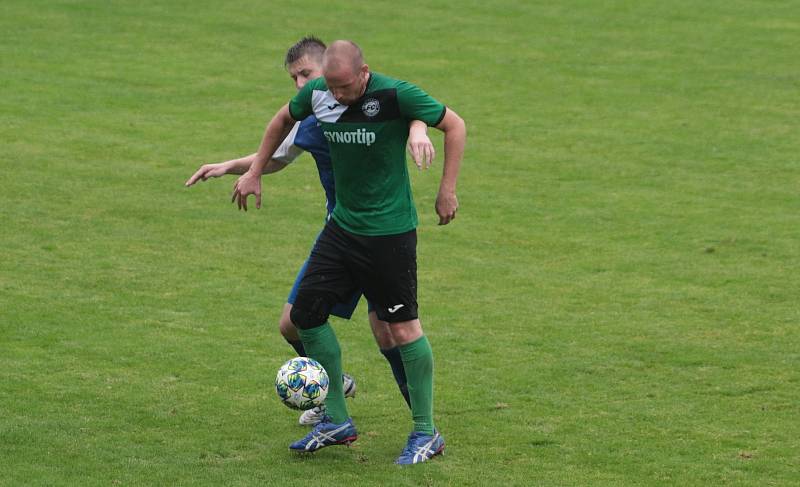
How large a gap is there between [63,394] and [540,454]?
323 cm

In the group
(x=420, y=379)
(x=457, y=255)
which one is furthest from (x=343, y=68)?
(x=457, y=255)

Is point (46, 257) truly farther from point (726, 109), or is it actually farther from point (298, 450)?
point (726, 109)

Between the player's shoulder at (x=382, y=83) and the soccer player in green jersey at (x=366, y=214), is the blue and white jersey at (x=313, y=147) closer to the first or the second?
the soccer player in green jersey at (x=366, y=214)

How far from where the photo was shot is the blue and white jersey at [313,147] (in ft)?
26.8

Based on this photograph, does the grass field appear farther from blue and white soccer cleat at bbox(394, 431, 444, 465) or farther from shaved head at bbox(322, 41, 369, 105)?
shaved head at bbox(322, 41, 369, 105)

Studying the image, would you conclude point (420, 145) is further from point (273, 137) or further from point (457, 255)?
point (457, 255)

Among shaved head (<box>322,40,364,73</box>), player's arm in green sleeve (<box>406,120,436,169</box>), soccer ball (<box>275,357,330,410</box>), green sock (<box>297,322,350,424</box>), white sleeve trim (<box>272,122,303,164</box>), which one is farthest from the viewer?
white sleeve trim (<box>272,122,303,164</box>)

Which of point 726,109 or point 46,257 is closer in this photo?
point 46,257

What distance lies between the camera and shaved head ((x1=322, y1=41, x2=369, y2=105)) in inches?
282

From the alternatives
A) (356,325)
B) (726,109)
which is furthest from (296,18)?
(356,325)

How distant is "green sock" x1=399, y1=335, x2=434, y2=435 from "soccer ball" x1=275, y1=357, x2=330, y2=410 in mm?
499

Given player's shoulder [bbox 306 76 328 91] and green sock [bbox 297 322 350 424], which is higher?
player's shoulder [bbox 306 76 328 91]

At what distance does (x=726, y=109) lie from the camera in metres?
21.1

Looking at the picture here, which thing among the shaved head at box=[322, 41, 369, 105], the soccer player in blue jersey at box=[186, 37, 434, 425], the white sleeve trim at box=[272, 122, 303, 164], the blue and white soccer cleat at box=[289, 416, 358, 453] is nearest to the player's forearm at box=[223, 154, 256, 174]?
the soccer player in blue jersey at box=[186, 37, 434, 425]
